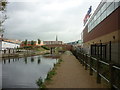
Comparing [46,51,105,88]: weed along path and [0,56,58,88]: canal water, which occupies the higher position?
[46,51,105,88]: weed along path

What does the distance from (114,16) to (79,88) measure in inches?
505

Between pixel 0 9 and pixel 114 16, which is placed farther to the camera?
pixel 114 16

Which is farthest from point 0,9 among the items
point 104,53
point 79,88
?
point 104,53

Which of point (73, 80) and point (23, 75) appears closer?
point (73, 80)

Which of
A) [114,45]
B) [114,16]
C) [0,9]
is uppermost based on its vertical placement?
[114,16]

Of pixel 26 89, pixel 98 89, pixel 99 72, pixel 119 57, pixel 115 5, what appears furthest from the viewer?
pixel 115 5

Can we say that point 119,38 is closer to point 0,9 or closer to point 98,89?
point 98,89

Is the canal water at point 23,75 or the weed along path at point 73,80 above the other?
the weed along path at point 73,80

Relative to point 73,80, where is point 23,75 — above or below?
below

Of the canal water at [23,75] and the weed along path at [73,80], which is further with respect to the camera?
the canal water at [23,75]

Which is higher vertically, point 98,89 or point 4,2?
point 4,2

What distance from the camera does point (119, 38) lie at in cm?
1557

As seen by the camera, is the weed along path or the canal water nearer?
the weed along path

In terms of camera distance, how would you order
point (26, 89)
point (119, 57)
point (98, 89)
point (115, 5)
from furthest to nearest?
point (115, 5)
point (119, 57)
point (26, 89)
point (98, 89)
